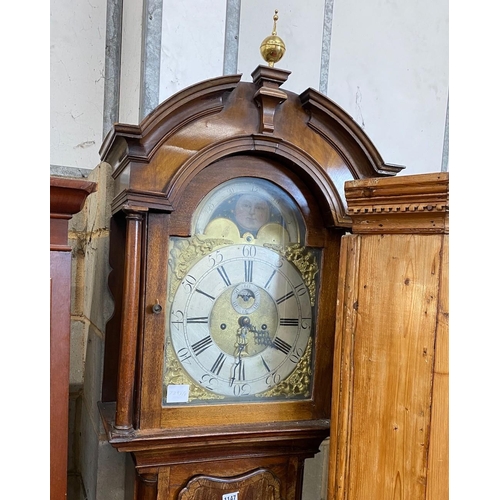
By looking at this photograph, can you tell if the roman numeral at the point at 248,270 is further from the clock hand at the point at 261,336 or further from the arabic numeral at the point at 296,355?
the arabic numeral at the point at 296,355

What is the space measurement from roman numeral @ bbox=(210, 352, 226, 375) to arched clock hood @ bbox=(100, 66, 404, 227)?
363 mm

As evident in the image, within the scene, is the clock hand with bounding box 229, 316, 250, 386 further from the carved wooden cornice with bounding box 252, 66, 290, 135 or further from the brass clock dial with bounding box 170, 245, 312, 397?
the carved wooden cornice with bounding box 252, 66, 290, 135

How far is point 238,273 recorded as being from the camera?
106 centimetres

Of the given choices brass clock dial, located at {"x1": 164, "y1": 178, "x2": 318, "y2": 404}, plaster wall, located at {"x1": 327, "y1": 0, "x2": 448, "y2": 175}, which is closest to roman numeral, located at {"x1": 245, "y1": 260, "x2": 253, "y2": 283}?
brass clock dial, located at {"x1": 164, "y1": 178, "x2": 318, "y2": 404}

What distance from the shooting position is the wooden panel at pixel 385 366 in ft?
2.61

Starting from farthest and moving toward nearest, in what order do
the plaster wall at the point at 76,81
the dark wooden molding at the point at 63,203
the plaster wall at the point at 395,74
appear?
the plaster wall at the point at 395,74
the plaster wall at the point at 76,81
the dark wooden molding at the point at 63,203

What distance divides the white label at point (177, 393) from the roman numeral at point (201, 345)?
0.26ft

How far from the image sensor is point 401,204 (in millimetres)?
835

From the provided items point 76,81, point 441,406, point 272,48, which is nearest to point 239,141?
point 272,48

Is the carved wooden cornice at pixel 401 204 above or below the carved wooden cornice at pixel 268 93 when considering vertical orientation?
below

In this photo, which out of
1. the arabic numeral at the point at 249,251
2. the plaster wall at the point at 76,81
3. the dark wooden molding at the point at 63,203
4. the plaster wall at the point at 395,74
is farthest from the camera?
the plaster wall at the point at 395,74

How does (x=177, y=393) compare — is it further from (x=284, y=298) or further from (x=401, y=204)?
(x=401, y=204)

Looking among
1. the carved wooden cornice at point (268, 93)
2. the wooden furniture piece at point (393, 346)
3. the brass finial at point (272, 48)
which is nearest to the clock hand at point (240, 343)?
the wooden furniture piece at point (393, 346)

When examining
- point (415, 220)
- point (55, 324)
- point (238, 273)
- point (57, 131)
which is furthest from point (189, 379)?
point (57, 131)
